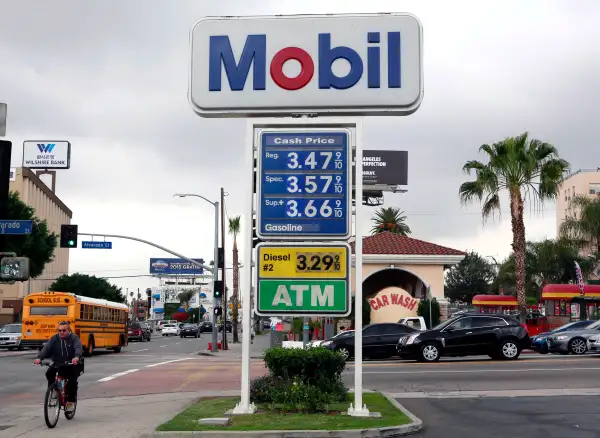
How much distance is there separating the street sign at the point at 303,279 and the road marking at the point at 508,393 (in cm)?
449

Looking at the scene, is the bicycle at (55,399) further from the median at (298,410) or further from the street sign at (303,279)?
the street sign at (303,279)

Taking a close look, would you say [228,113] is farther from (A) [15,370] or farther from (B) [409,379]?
(A) [15,370]

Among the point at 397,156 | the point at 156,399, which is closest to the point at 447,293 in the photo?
the point at 397,156

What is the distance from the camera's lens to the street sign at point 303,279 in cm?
1381

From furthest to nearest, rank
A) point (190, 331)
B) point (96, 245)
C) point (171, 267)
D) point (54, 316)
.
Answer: point (171, 267) → point (190, 331) → point (96, 245) → point (54, 316)

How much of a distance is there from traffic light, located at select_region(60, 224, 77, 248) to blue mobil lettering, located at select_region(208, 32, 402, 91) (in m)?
23.6

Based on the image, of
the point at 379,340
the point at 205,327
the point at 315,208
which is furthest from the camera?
the point at 205,327

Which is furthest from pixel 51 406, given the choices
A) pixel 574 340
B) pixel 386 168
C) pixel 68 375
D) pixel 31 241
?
pixel 386 168

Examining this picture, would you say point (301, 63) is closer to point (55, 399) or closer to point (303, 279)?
point (303, 279)

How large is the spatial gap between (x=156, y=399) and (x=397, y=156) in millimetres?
56912

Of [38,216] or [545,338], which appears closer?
[545,338]

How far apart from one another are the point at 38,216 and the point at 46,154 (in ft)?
41.3

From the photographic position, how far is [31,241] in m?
53.9

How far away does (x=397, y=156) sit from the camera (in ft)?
235
